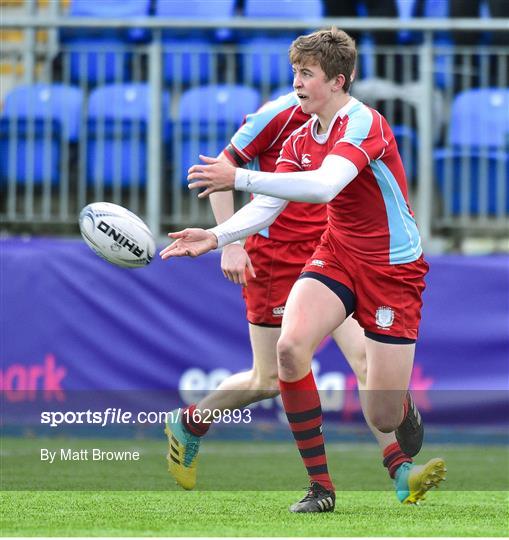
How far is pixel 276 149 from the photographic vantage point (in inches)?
267

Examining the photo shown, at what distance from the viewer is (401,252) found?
583 cm

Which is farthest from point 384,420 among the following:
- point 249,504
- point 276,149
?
point 276,149

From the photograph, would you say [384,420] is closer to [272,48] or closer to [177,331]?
[177,331]

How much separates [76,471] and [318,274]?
2500 millimetres

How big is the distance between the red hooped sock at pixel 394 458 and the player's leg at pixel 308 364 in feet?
1.53

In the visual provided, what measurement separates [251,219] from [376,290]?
0.66 metres

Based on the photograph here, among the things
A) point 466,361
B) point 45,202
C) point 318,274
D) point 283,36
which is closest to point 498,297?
point 466,361

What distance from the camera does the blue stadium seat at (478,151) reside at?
33.7 ft

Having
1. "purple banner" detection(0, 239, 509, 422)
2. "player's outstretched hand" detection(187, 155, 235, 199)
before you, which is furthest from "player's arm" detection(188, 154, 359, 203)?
"purple banner" detection(0, 239, 509, 422)

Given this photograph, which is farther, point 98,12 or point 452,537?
point 98,12

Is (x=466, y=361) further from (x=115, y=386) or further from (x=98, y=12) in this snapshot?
(x=98, y=12)

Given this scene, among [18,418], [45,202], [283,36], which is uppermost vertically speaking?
[283,36]

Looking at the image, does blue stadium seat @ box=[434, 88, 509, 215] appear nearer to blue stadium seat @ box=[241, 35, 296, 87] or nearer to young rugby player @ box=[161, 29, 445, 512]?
blue stadium seat @ box=[241, 35, 296, 87]

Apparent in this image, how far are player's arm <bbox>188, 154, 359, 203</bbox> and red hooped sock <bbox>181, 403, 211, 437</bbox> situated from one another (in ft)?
5.67
